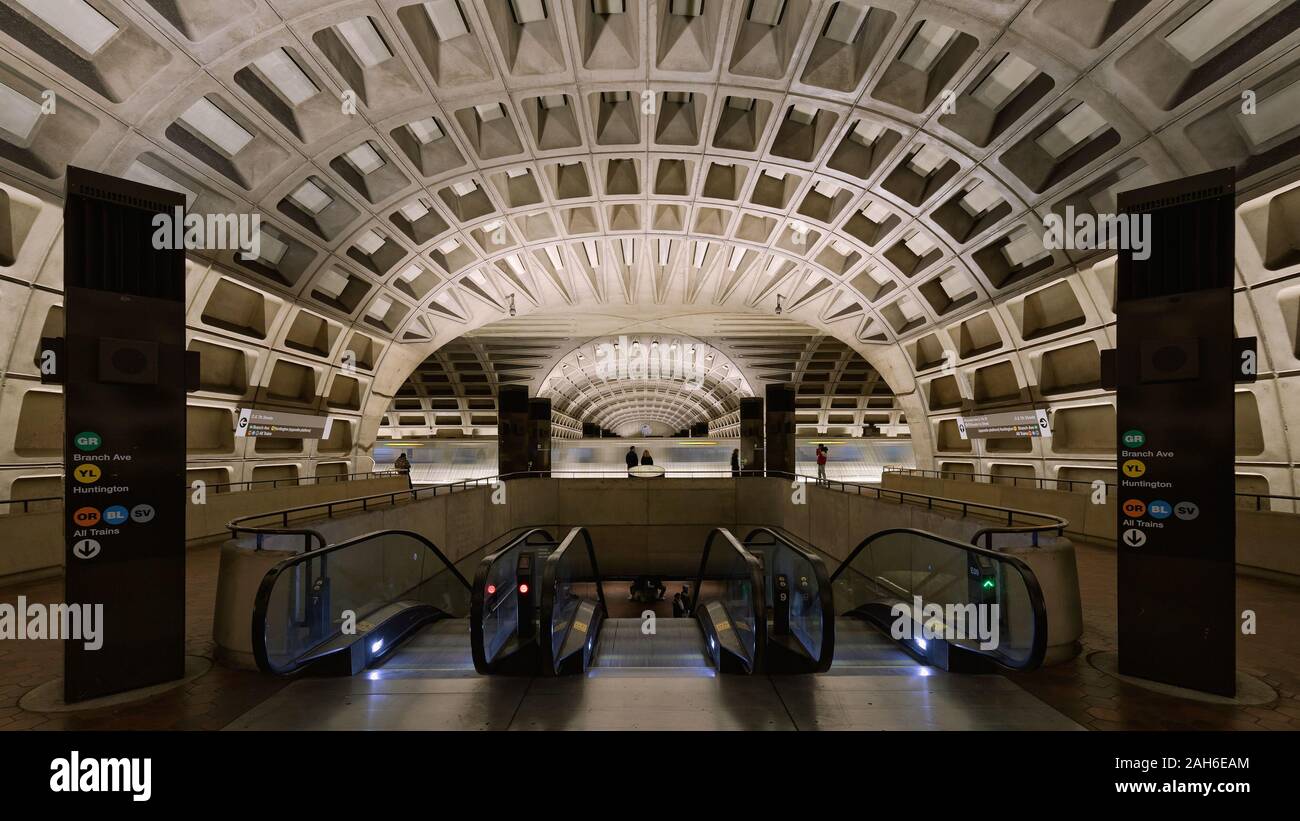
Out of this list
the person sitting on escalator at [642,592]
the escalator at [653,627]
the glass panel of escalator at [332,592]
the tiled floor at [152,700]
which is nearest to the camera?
the tiled floor at [152,700]

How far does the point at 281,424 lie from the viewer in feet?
59.6

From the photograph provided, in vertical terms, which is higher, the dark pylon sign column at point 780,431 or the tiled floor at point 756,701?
the dark pylon sign column at point 780,431

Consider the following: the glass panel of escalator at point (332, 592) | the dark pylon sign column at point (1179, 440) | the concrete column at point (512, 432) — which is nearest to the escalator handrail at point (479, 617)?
the glass panel of escalator at point (332, 592)

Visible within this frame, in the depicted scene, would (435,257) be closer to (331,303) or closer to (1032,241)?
(331,303)

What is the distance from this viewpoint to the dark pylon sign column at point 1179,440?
4.55 m

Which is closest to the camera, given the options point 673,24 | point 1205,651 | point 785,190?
point 1205,651

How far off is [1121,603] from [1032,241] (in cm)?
1428

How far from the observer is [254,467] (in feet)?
58.2

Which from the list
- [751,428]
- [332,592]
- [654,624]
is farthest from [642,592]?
[332,592]

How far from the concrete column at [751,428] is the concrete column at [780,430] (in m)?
1.43

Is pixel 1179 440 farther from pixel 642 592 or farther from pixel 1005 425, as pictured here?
pixel 1005 425

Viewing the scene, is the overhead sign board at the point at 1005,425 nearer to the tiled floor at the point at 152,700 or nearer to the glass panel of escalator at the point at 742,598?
the glass panel of escalator at the point at 742,598
